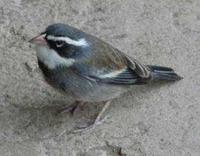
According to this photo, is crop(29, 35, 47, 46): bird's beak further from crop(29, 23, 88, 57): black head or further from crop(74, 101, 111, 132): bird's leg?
crop(74, 101, 111, 132): bird's leg

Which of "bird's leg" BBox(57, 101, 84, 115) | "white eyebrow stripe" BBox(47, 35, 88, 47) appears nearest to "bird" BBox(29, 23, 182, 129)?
"white eyebrow stripe" BBox(47, 35, 88, 47)

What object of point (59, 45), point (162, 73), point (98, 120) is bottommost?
point (98, 120)

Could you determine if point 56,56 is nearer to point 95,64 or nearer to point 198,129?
point 95,64

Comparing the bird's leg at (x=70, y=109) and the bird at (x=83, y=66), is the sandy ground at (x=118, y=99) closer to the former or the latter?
the bird's leg at (x=70, y=109)

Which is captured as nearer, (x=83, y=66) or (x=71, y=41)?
(x=71, y=41)

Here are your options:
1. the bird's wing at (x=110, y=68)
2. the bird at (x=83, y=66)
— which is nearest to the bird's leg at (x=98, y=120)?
the bird at (x=83, y=66)

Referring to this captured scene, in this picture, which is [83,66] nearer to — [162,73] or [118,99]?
[118,99]

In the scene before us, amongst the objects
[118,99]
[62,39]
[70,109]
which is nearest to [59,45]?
[62,39]
